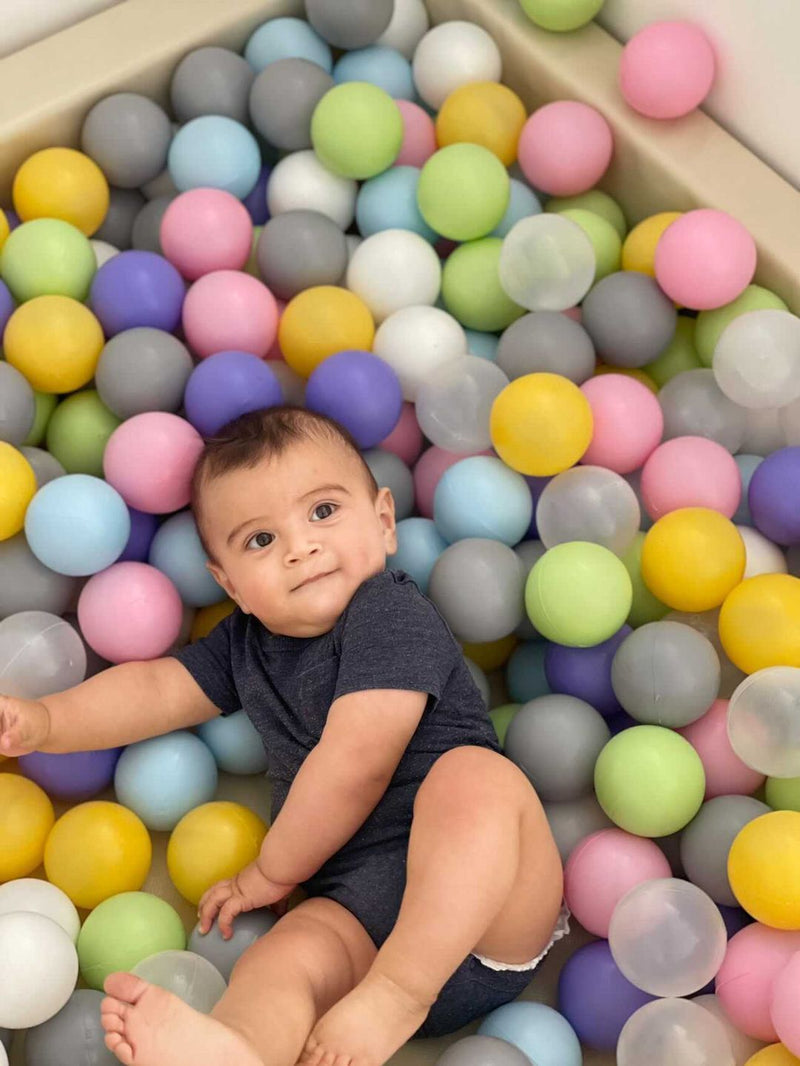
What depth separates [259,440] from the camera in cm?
141

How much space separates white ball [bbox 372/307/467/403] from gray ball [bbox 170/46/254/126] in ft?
1.29

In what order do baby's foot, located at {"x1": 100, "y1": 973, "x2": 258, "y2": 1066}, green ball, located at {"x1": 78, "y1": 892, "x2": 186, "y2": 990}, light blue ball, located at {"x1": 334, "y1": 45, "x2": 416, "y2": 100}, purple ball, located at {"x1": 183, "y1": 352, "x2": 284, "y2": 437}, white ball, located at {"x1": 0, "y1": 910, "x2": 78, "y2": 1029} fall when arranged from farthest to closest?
light blue ball, located at {"x1": 334, "y1": 45, "x2": 416, "y2": 100}
purple ball, located at {"x1": 183, "y1": 352, "x2": 284, "y2": 437}
green ball, located at {"x1": 78, "y1": 892, "x2": 186, "y2": 990}
white ball, located at {"x1": 0, "y1": 910, "x2": 78, "y2": 1029}
baby's foot, located at {"x1": 100, "y1": 973, "x2": 258, "y2": 1066}

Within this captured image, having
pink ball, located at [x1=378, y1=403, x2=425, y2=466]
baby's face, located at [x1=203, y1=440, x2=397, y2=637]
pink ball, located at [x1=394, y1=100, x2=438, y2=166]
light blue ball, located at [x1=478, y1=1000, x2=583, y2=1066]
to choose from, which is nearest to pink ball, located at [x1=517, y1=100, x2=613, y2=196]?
pink ball, located at [x1=394, y1=100, x2=438, y2=166]

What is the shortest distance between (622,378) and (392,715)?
21.1 inches

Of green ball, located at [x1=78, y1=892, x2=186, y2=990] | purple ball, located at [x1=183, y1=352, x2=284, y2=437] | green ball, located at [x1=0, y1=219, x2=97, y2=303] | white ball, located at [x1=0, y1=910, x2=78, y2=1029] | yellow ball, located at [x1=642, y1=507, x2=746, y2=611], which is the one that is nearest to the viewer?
white ball, located at [x1=0, y1=910, x2=78, y2=1029]

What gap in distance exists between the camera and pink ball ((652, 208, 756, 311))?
1574mm

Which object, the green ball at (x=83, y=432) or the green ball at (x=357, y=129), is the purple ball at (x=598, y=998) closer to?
the green ball at (x=83, y=432)

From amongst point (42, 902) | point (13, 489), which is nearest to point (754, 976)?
point (42, 902)

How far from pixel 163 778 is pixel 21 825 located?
0.15 meters

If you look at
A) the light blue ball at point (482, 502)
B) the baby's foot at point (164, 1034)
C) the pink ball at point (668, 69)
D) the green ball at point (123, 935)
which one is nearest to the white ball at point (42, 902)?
the green ball at point (123, 935)

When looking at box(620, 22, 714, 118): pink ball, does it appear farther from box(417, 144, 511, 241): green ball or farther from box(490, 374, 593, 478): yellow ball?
box(490, 374, 593, 478): yellow ball

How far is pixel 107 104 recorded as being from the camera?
1740 millimetres

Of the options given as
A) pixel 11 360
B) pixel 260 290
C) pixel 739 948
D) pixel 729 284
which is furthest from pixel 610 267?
pixel 739 948

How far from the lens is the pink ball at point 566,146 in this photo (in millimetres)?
1717
